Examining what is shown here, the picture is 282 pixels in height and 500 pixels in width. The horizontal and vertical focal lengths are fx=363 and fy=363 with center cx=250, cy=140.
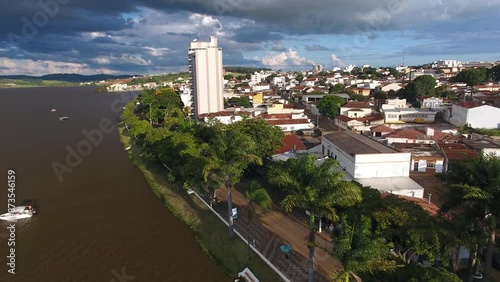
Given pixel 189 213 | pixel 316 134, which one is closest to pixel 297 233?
pixel 189 213

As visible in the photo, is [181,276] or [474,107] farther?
[474,107]

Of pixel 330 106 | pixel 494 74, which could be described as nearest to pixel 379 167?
pixel 330 106

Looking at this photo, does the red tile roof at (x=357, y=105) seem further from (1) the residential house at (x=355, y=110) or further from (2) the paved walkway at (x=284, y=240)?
(2) the paved walkway at (x=284, y=240)

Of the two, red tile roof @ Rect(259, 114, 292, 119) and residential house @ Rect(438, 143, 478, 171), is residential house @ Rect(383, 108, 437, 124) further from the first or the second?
→ residential house @ Rect(438, 143, 478, 171)

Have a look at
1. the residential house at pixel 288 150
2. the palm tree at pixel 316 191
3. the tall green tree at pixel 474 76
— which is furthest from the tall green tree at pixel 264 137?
the tall green tree at pixel 474 76

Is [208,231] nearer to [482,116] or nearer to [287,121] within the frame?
[287,121]

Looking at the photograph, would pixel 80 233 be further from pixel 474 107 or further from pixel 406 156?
pixel 474 107
